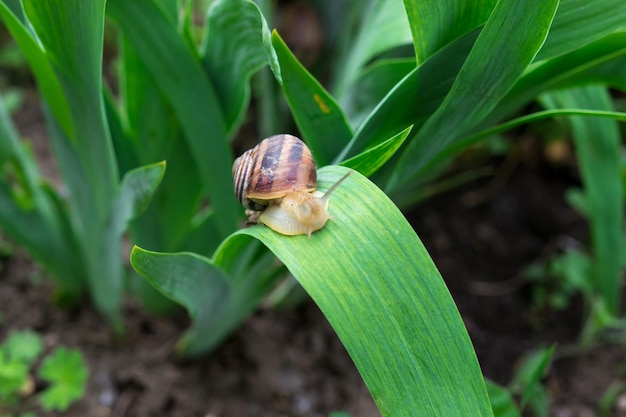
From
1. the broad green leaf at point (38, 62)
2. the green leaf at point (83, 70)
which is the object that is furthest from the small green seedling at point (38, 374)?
the broad green leaf at point (38, 62)

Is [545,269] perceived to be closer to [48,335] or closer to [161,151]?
[161,151]

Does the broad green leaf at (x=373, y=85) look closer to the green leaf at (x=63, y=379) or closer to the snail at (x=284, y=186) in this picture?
the snail at (x=284, y=186)

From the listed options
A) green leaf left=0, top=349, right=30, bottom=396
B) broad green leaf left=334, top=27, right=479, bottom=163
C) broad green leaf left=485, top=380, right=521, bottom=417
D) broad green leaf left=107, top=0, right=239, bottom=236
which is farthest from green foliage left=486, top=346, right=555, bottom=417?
green leaf left=0, top=349, right=30, bottom=396

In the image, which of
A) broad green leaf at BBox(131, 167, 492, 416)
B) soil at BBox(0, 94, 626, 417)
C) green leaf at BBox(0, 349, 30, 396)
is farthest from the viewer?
soil at BBox(0, 94, 626, 417)

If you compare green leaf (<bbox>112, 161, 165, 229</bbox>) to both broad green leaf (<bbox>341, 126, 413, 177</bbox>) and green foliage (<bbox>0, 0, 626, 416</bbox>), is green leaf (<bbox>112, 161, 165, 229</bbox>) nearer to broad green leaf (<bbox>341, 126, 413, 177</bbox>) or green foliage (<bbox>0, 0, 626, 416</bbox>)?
green foliage (<bbox>0, 0, 626, 416</bbox>)

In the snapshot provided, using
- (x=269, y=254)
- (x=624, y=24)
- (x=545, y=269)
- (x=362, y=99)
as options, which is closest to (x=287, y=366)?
(x=269, y=254)
